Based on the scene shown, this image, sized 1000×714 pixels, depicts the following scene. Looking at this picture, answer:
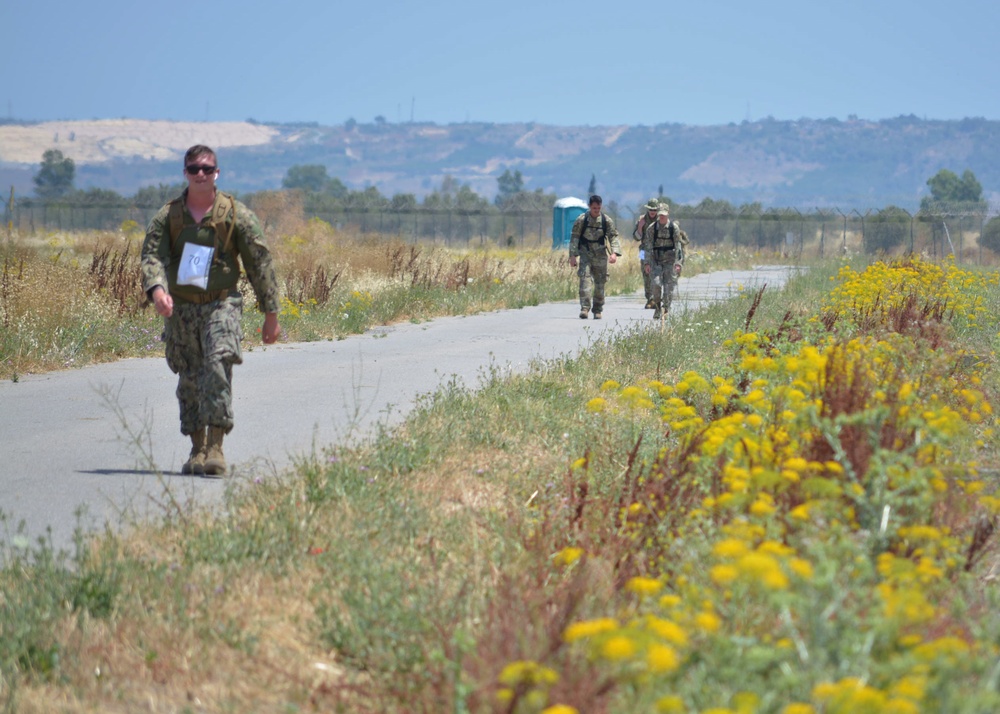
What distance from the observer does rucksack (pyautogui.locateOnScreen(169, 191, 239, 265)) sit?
314 inches

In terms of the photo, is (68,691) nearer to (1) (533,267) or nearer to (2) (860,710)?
(2) (860,710)

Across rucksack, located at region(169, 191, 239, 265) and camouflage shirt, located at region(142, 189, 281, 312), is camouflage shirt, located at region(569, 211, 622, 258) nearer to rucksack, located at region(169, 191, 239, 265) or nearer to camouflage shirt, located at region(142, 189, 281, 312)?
camouflage shirt, located at region(142, 189, 281, 312)

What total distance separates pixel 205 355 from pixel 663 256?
1364cm

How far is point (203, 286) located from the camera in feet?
26.1

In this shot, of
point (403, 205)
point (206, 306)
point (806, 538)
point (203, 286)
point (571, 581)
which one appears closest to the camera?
point (806, 538)

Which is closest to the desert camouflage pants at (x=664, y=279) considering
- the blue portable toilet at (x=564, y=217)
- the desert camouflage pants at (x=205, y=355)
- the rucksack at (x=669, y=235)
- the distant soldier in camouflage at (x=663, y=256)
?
the distant soldier in camouflage at (x=663, y=256)

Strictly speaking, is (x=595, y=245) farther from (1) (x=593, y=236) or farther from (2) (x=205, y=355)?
(2) (x=205, y=355)

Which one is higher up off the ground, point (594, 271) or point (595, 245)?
point (595, 245)

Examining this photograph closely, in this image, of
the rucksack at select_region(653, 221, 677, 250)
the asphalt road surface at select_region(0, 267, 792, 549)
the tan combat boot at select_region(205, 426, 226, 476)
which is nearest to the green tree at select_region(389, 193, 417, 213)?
the rucksack at select_region(653, 221, 677, 250)

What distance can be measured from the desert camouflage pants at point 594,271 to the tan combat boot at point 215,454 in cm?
1315

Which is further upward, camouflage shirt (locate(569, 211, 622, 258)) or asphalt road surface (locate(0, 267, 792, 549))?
camouflage shirt (locate(569, 211, 622, 258))

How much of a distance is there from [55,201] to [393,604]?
77380 millimetres

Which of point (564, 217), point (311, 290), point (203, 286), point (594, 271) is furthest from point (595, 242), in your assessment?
point (564, 217)

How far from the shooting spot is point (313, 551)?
5.81m
